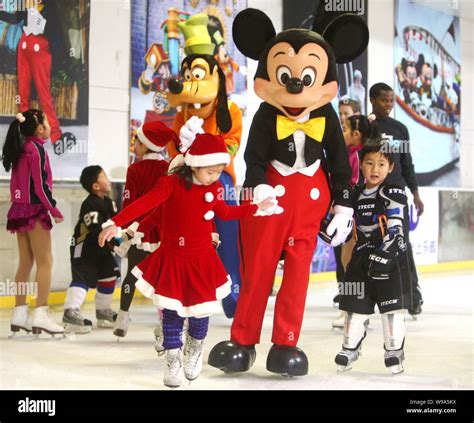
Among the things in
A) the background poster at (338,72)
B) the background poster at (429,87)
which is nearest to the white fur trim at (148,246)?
the background poster at (338,72)

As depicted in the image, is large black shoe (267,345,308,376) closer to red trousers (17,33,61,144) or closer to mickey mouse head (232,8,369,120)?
mickey mouse head (232,8,369,120)

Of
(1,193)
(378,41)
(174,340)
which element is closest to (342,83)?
(378,41)

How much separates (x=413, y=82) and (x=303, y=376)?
257 inches

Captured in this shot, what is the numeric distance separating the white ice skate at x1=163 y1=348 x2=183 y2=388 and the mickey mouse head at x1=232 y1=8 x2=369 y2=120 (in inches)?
45.9

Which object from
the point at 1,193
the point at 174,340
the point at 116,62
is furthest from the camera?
the point at 116,62

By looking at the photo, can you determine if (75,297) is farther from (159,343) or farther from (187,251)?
(187,251)

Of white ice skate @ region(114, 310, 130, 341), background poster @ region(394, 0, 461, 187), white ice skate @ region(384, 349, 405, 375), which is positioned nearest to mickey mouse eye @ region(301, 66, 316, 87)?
white ice skate @ region(384, 349, 405, 375)

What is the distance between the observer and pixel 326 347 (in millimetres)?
4488

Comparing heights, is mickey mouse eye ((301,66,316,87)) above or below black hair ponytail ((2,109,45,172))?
above

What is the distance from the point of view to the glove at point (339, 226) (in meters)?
3.63

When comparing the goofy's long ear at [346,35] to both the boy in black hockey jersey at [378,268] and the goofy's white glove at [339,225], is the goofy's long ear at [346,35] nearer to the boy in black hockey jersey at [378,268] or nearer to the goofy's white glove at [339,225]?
the boy in black hockey jersey at [378,268]

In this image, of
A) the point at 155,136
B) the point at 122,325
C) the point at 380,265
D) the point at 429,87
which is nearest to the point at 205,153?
the point at 380,265

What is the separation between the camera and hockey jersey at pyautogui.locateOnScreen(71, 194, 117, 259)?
501 centimetres

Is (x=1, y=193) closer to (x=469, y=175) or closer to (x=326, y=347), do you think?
(x=326, y=347)
